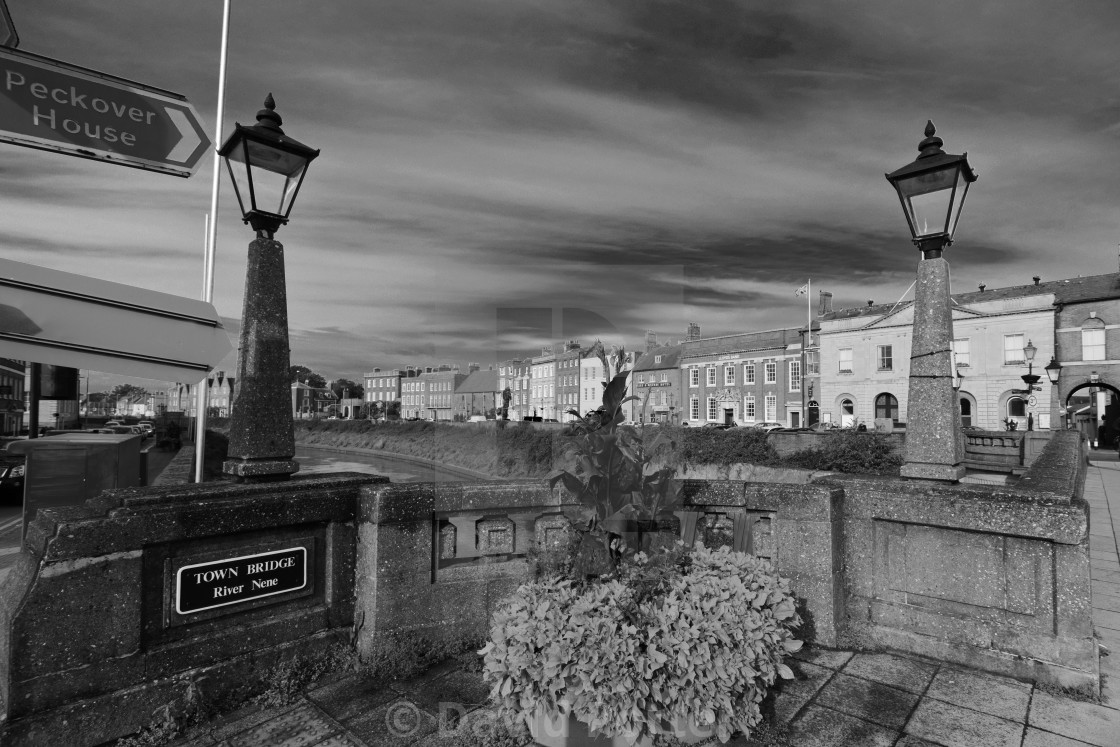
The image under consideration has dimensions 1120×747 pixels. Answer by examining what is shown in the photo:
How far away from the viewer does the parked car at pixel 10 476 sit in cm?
1758

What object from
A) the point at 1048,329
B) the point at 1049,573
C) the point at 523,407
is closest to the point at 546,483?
the point at 523,407

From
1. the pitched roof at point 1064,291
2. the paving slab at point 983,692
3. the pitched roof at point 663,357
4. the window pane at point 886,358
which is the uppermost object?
the pitched roof at point 1064,291

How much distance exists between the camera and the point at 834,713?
12.5ft

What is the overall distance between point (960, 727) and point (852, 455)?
3249 cm

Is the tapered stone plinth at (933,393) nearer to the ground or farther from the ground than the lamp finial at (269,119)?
nearer to the ground

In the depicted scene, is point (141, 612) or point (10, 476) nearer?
point (141, 612)

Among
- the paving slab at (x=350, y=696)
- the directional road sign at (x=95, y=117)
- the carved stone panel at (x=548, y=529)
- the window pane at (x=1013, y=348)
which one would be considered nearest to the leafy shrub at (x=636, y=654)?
the paving slab at (x=350, y=696)

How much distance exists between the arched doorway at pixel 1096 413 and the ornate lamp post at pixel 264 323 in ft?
156

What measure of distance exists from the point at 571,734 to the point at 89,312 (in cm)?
525

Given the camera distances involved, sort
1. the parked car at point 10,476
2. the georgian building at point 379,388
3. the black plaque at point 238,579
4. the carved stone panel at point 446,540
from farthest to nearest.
Result: the georgian building at point 379,388
the parked car at point 10,476
the carved stone panel at point 446,540
the black plaque at point 238,579

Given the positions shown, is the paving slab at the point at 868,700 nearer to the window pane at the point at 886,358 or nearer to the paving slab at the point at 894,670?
the paving slab at the point at 894,670

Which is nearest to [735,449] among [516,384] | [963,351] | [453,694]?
[963,351]

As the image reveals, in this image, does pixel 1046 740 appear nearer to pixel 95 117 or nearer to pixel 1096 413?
pixel 95 117

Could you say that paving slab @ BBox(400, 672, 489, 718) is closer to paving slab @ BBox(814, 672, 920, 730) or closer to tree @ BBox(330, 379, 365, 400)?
paving slab @ BBox(814, 672, 920, 730)
